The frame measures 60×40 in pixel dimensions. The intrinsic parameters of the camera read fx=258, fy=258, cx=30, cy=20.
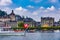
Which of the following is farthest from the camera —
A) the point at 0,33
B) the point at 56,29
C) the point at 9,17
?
the point at 9,17

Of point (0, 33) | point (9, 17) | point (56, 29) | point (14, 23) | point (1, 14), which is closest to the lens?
point (0, 33)

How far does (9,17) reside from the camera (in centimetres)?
13050

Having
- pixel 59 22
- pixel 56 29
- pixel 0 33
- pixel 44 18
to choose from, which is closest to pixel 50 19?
pixel 44 18

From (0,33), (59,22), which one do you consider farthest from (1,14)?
(0,33)

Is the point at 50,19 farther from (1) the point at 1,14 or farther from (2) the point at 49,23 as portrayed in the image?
(1) the point at 1,14

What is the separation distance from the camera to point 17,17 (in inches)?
5413

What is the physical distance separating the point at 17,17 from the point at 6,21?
55.2 feet

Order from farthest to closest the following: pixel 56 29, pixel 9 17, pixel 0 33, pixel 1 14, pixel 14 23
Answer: pixel 1 14
pixel 9 17
pixel 14 23
pixel 56 29
pixel 0 33

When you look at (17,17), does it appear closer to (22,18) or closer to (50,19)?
(22,18)

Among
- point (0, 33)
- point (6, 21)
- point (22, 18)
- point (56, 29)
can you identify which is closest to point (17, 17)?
point (22, 18)

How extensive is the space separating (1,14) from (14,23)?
29.6m

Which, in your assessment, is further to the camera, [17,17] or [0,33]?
[17,17]

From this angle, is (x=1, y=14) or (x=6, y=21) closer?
(x=6, y=21)

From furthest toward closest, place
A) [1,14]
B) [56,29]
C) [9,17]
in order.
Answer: [1,14], [9,17], [56,29]
